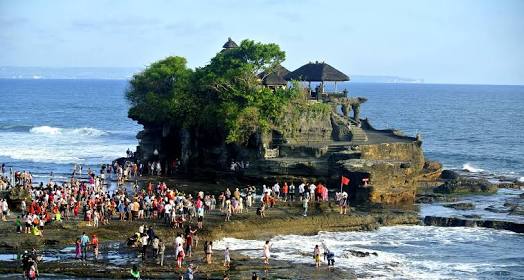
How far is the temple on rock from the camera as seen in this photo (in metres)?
48.8

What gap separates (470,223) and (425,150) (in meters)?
43.0

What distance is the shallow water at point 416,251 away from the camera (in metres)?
33.7

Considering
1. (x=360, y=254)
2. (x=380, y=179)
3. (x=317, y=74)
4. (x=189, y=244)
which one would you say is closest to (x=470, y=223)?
(x=380, y=179)

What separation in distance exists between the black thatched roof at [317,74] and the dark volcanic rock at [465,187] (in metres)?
12.9

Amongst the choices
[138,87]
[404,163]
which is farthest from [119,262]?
[138,87]

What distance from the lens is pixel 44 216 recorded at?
3716cm

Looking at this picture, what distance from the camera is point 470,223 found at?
4353cm

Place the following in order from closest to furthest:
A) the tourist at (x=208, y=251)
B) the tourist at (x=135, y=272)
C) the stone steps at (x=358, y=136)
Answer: the tourist at (x=135, y=272) < the tourist at (x=208, y=251) < the stone steps at (x=358, y=136)

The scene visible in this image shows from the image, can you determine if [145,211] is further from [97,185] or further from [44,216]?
[97,185]

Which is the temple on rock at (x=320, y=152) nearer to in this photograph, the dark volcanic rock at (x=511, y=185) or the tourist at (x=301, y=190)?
the tourist at (x=301, y=190)

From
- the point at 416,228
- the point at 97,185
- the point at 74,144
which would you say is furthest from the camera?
the point at 74,144

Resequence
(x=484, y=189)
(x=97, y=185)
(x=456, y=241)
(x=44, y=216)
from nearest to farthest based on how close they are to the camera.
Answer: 1. (x=44, y=216)
2. (x=456, y=241)
3. (x=97, y=185)
4. (x=484, y=189)

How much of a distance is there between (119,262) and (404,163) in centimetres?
2434

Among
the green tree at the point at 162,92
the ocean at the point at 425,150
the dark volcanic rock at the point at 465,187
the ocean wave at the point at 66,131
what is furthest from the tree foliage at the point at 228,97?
the ocean wave at the point at 66,131
